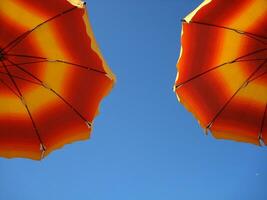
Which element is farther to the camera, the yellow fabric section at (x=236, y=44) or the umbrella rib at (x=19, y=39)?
the yellow fabric section at (x=236, y=44)

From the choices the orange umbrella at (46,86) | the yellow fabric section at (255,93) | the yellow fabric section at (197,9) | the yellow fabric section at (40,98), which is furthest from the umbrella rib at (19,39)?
the yellow fabric section at (255,93)

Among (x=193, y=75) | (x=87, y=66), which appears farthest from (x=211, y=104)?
(x=87, y=66)

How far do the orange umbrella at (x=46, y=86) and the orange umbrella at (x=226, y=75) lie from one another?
59.9 inches

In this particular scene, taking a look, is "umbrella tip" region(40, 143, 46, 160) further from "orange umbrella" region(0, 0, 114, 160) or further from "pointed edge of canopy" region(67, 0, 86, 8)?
"pointed edge of canopy" region(67, 0, 86, 8)

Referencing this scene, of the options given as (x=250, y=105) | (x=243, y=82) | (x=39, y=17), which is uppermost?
(x=39, y=17)

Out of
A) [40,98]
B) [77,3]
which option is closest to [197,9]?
[77,3]

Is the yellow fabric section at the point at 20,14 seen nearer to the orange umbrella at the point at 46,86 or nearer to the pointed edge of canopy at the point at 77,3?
the orange umbrella at the point at 46,86

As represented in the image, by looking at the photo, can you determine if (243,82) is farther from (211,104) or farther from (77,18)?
(77,18)

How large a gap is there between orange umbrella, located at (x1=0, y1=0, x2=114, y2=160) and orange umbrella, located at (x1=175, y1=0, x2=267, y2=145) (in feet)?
4.99

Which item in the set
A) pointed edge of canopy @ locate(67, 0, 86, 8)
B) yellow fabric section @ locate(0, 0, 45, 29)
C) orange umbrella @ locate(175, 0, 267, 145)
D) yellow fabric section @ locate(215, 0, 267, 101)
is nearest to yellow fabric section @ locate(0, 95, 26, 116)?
yellow fabric section @ locate(0, 0, 45, 29)

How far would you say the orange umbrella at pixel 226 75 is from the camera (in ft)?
19.9

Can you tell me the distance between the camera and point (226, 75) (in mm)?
6512

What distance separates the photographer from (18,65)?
19.5ft

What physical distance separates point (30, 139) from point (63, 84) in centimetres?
108
